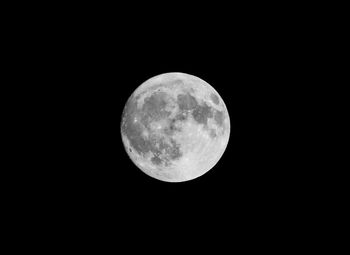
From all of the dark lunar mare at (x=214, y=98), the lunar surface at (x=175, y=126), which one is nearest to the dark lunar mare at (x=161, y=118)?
the lunar surface at (x=175, y=126)

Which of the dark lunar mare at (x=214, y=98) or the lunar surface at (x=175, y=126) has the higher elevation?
the dark lunar mare at (x=214, y=98)

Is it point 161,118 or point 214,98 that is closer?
point 161,118

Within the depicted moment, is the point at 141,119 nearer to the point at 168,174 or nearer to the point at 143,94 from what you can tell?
the point at 143,94


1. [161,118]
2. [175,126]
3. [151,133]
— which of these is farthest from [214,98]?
[151,133]

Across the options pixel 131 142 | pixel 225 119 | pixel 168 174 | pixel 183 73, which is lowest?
pixel 168 174

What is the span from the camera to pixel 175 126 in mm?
4555

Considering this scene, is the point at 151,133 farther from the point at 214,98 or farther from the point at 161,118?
the point at 214,98

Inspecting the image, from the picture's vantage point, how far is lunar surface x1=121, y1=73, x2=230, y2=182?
4.60 metres

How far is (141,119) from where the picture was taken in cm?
473

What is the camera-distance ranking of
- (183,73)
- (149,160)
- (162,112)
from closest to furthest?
1. (162,112)
2. (149,160)
3. (183,73)

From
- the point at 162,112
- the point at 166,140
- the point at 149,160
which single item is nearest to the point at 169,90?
the point at 162,112

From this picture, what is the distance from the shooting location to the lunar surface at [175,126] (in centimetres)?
460

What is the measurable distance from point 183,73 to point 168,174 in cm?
175

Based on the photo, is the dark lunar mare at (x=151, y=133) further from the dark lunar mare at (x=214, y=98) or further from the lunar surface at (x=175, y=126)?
the dark lunar mare at (x=214, y=98)
